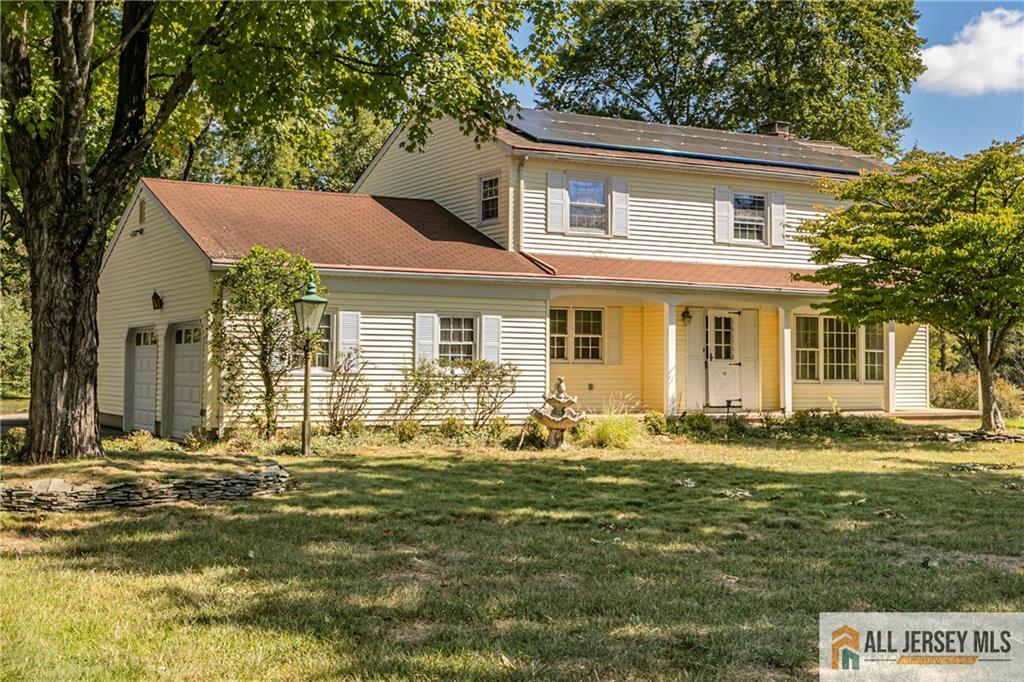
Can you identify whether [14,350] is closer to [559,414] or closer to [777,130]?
[559,414]

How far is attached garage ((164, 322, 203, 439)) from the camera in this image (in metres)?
16.3

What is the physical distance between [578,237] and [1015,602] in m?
14.9

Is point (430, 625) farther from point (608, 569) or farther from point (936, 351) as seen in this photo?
point (936, 351)

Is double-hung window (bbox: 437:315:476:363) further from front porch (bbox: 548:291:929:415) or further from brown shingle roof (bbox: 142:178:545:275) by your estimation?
front porch (bbox: 548:291:929:415)

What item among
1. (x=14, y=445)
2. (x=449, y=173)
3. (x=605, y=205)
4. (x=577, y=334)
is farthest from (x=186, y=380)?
(x=605, y=205)

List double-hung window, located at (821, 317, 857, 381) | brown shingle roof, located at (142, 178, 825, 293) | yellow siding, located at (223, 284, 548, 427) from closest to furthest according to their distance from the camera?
yellow siding, located at (223, 284, 548, 427) → brown shingle roof, located at (142, 178, 825, 293) → double-hung window, located at (821, 317, 857, 381)

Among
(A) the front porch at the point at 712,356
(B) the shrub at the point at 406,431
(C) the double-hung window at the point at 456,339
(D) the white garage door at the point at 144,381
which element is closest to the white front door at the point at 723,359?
(A) the front porch at the point at 712,356

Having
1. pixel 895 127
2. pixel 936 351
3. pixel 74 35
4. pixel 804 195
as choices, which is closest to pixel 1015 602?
pixel 74 35

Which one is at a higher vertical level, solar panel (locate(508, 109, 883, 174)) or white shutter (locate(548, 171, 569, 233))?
solar panel (locate(508, 109, 883, 174))

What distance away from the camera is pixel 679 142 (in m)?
22.6

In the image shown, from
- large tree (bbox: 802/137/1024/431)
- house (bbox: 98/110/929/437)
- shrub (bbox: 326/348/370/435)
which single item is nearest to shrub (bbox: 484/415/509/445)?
house (bbox: 98/110/929/437)

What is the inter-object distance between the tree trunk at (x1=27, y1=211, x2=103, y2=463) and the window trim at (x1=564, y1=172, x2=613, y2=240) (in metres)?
11.2

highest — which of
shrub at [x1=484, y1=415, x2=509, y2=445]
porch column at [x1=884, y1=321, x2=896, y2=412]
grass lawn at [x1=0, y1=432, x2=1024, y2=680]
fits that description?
porch column at [x1=884, y1=321, x2=896, y2=412]

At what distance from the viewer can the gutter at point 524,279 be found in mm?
16422
